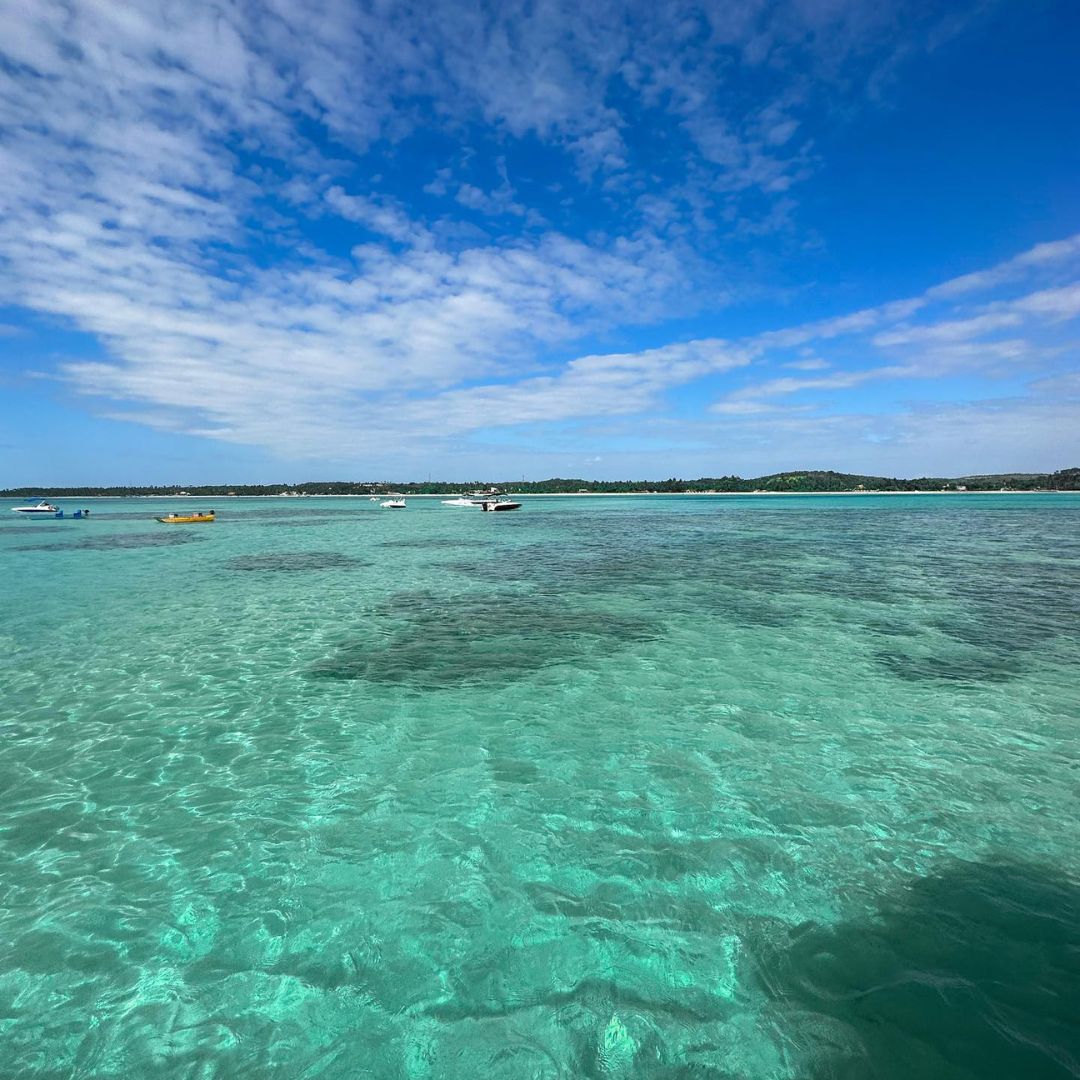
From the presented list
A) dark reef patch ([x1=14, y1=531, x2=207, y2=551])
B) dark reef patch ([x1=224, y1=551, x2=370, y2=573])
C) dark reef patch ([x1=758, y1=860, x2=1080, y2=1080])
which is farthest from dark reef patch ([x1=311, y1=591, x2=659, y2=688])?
dark reef patch ([x1=14, y1=531, x2=207, y2=551])

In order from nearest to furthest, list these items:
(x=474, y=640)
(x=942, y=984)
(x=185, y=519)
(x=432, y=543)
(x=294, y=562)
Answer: (x=942, y=984)
(x=474, y=640)
(x=294, y=562)
(x=432, y=543)
(x=185, y=519)

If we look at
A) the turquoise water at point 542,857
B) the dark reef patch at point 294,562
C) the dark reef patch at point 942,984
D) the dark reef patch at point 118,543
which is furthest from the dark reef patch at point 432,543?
the dark reef patch at point 942,984

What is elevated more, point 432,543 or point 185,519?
point 185,519

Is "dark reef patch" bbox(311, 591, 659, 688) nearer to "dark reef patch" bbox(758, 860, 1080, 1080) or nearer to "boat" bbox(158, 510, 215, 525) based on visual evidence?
"dark reef patch" bbox(758, 860, 1080, 1080)

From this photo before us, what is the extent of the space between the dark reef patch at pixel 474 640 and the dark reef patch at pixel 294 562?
45.0 feet

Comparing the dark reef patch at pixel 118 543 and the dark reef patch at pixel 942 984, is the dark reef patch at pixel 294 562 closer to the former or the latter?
the dark reef patch at pixel 118 543

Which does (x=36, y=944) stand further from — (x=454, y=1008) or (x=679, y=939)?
(x=679, y=939)

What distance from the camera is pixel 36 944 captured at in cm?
570

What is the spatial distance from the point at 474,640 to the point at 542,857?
34.1ft

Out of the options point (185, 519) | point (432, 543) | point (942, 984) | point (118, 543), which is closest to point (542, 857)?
point (942, 984)

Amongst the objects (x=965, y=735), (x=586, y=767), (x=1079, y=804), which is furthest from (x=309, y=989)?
(x=965, y=735)

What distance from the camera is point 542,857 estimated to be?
23.2 feet

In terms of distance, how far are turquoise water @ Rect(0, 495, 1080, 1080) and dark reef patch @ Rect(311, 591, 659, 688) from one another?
0.21 metres

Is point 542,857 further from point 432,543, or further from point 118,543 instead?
point 118,543
